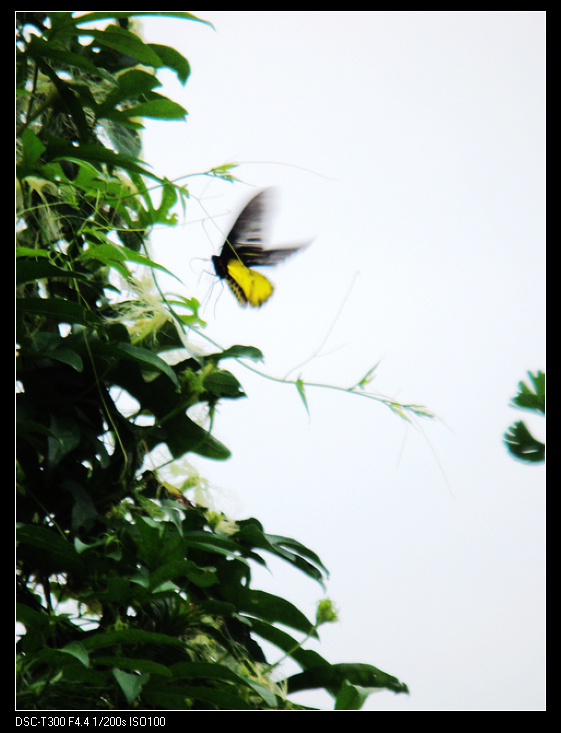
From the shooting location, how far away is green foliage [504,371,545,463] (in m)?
0.47

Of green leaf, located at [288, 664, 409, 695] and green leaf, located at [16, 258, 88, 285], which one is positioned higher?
green leaf, located at [16, 258, 88, 285]

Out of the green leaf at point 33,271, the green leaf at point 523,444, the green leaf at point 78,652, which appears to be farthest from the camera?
the green leaf at point 33,271

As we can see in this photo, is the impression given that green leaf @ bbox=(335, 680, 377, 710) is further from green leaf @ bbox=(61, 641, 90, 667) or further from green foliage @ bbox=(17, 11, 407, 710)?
green leaf @ bbox=(61, 641, 90, 667)

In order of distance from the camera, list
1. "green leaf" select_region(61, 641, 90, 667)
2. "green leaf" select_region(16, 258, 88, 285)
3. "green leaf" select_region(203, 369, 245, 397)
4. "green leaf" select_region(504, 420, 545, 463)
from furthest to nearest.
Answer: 1. "green leaf" select_region(203, 369, 245, 397)
2. "green leaf" select_region(16, 258, 88, 285)
3. "green leaf" select_region(61, 641, 90, 667)
4. "green leaf" select_region(504, 420, 545, 463)

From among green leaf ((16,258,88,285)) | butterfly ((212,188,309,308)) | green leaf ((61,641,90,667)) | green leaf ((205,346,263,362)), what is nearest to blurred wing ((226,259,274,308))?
butterfly ((212,188,309,308))

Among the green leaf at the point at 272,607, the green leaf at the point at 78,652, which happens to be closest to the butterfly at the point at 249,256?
the green leaf at the point at 272,607

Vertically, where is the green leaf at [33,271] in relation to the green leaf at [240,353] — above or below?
above

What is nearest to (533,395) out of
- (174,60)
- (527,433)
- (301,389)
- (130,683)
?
(527,433)

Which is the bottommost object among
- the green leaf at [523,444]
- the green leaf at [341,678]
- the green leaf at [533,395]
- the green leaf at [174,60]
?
the green leaf at [341,678]

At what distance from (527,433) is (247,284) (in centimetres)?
57

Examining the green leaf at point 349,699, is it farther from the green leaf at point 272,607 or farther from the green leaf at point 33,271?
the green leaf at point 33,271

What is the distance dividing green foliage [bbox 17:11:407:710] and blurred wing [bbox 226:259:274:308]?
0.08 meters

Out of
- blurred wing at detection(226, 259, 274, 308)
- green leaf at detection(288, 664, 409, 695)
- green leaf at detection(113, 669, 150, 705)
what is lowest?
green leaf at detection(288, 664, 409, 695)

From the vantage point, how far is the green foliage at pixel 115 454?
0.72m
